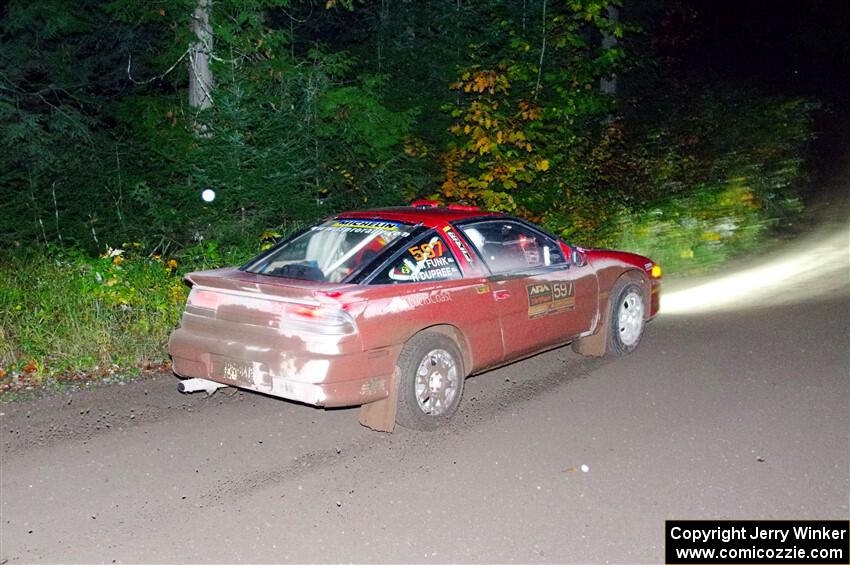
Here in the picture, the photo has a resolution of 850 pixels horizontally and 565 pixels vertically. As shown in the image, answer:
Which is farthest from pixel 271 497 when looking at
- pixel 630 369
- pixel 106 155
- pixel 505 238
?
pixel 106 155

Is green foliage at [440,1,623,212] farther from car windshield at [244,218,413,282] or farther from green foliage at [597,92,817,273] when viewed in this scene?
car windshield at [244,218,413,282]

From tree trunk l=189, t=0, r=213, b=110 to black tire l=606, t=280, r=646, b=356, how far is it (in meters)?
7.13

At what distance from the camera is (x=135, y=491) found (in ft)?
17.4

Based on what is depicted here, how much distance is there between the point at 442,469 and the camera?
5.68 meters

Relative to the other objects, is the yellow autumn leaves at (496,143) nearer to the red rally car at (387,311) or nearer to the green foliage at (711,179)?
the green foliage at (711,179)

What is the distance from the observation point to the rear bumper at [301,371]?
19.1ft

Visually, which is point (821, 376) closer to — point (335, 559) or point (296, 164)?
point (335, 559)

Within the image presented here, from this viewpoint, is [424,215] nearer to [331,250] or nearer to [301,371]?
[331,250]

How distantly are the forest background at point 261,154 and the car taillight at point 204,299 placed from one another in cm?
182

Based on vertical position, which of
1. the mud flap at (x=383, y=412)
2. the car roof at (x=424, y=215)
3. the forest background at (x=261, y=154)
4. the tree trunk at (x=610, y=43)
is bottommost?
the mud flap at (x=383, y=412)

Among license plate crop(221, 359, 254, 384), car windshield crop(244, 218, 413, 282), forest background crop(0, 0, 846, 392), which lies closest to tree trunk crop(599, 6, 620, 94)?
forest background crop(0, 0, 846, 392)

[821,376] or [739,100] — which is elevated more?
[739,100]

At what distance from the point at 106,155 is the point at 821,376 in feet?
36.1

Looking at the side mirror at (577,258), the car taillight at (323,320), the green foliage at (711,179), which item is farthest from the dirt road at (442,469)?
the green foliage at (711,179)
